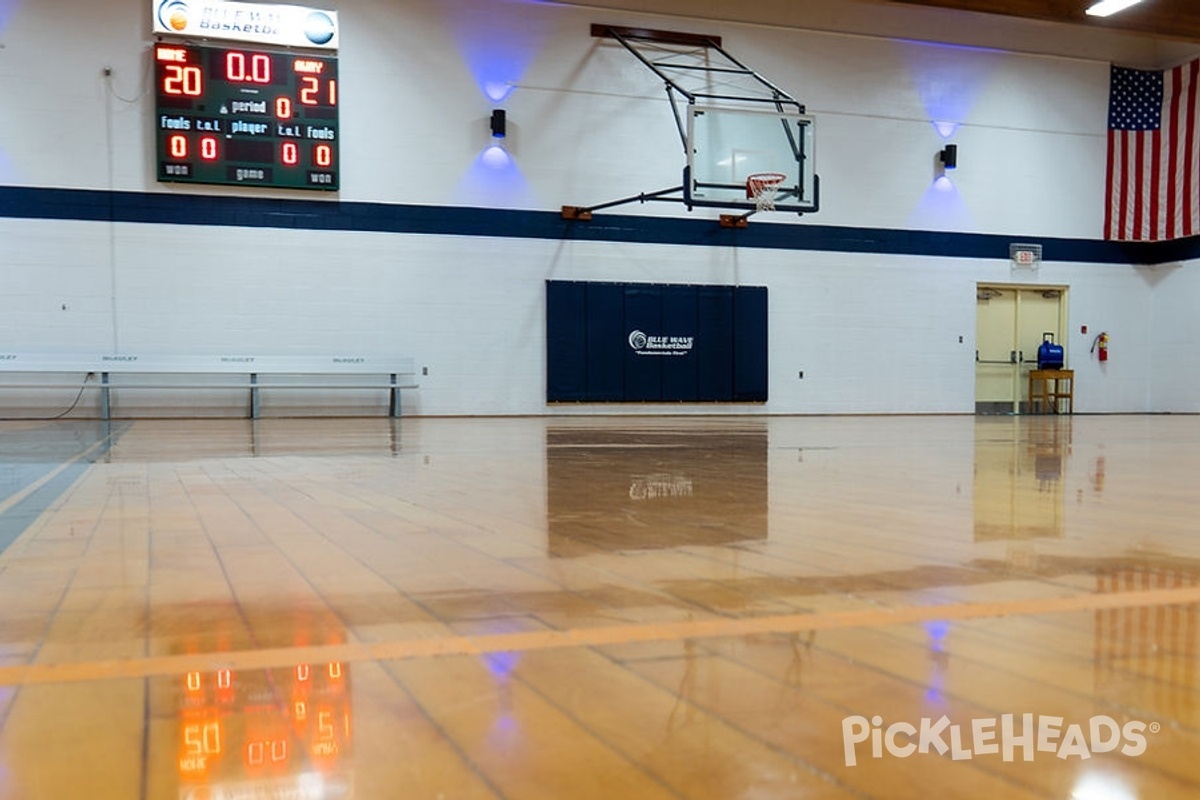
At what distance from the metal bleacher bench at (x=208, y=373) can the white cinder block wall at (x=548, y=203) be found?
0.76 feet

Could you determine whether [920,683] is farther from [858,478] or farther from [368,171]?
[368,171]

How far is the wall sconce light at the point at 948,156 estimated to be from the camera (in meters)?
14.2

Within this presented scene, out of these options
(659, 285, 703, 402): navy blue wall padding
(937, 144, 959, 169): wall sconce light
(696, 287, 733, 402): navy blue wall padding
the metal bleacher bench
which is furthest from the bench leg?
(937, 144, 959, 169): wall sconce light

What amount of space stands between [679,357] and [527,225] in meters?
2.77

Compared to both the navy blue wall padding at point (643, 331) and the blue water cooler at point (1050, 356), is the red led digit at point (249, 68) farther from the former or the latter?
the blue water cooler at point (1050, 356)

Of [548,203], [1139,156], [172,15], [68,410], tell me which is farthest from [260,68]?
[1139,156]

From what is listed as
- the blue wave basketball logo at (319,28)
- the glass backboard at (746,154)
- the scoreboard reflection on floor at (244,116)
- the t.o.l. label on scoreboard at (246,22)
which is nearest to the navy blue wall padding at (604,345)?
the glass backboard at (746,154)

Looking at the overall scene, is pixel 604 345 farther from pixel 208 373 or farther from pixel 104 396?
pixel 104 396

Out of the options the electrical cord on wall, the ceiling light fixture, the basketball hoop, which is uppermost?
the ceiling light fixture

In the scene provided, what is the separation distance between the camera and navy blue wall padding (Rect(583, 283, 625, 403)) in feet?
42.8

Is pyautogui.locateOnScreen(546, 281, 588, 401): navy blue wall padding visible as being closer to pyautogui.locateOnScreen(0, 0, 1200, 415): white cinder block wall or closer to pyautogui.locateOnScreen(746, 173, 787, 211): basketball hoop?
pyautogui.locateOnScreen(0, 0, 1200, 415): white cinder block wall

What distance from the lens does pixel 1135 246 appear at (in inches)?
604

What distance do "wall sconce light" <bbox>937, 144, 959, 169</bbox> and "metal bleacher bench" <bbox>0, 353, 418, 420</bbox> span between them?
27.3ft

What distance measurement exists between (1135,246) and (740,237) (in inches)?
265
